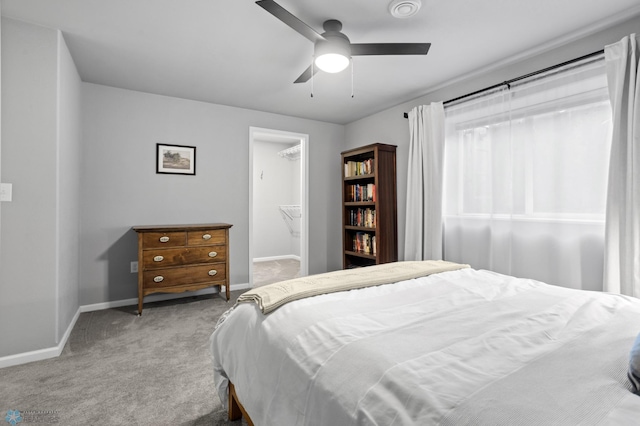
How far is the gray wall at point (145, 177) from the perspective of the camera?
3457 millimetres

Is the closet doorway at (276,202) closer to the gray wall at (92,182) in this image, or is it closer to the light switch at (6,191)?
the gray wall at (92,182)

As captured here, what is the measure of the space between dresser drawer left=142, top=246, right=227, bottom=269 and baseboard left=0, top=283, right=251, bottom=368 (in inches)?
26.4

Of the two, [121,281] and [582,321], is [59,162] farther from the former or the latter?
[582,321]

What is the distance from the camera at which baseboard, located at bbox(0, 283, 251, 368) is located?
224 centimetres

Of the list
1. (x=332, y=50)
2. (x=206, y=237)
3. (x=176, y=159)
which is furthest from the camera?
(x=176, y=159)

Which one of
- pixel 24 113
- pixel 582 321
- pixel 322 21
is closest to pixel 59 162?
pixel 24 113

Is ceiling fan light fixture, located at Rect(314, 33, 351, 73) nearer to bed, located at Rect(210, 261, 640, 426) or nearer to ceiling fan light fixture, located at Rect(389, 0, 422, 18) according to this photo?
ceiling fan light fixture, located at Rect(389, 0, 422, 18)

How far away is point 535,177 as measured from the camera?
270 cm

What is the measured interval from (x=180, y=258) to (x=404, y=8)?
10.1ft

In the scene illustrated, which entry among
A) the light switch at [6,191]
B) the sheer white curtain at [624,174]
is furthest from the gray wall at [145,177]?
the sheer white curtain at [624,174]

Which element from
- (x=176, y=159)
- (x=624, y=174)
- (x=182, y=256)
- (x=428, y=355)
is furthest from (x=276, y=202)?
(x=428, y=355)

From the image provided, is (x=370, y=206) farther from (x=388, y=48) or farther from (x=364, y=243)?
(x=388, y=48)

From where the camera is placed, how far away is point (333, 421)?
2.81 ft

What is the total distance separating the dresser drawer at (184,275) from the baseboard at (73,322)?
0.55 metres
